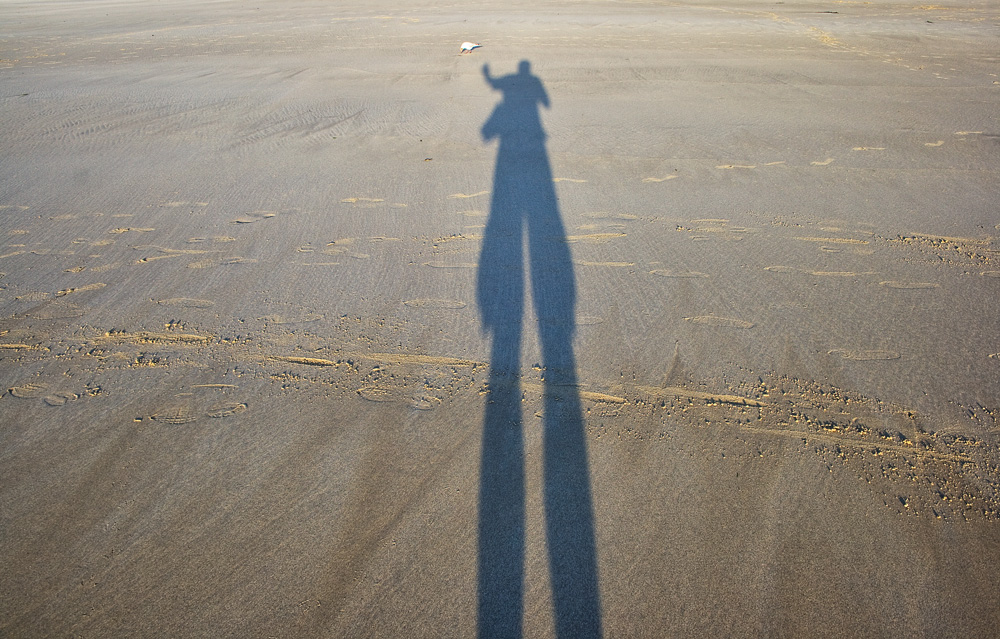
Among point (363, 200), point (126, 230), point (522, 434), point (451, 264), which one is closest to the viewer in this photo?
point (522, 434)

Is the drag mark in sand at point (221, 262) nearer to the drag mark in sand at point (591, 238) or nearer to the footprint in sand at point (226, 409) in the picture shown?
the footprint in sand at point (226, 409)

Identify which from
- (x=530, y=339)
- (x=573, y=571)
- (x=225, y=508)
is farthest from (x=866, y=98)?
(x=225, y=508)

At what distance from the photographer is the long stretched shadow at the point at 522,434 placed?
6.08 ft

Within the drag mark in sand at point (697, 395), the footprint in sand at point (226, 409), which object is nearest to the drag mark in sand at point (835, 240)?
the drag mark in sand at point (697, 395)

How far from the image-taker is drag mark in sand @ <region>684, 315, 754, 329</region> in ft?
9.86

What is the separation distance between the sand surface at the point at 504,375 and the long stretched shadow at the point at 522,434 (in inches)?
0.6

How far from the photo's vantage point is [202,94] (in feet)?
23.1

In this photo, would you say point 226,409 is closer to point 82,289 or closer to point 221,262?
point 221,262

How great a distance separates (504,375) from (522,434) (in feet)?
1.29

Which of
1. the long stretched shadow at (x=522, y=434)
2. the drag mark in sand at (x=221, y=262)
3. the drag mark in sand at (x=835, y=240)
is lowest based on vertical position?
the long stretched shadow at (x=522, y=434)

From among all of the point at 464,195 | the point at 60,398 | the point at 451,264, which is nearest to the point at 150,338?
the point at 60,398

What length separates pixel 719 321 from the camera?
10.00 ft

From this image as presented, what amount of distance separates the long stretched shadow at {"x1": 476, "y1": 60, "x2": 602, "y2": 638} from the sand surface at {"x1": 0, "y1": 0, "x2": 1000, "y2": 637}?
0.05ft

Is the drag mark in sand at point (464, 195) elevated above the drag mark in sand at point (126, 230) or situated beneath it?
elevated above
